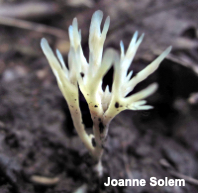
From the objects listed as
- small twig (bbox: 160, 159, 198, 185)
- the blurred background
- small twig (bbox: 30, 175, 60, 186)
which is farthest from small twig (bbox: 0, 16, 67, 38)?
small twig (bbox: 160, 159, 198, 185)

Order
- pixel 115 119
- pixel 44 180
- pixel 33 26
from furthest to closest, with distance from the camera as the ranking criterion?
pixel 33 26 → pixel 115 119 → pixel 44 180

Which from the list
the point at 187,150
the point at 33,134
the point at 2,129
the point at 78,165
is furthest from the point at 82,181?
the point at 187,150

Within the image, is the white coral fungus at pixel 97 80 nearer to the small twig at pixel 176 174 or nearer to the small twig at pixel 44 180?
the small twig at pixel 44 180

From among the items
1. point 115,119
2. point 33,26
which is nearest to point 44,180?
point 115,119

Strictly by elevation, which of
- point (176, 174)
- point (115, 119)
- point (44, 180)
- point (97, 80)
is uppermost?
point (97, 80)

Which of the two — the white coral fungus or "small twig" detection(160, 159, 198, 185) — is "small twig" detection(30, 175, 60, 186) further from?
"small twig" detection(160, 159, 198, 185)

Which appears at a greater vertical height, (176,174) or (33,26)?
(33,26)

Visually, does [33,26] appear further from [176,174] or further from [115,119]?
[176,174]
